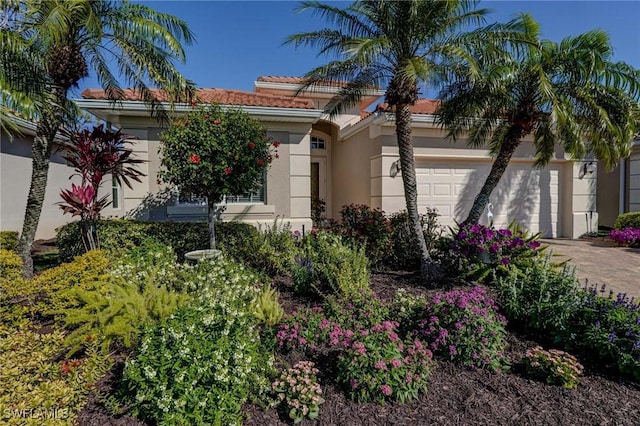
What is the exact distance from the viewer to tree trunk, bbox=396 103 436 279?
6.50 m

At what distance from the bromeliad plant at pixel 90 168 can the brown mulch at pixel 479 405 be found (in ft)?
14.5

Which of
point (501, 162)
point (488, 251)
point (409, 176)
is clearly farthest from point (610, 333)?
point (501, 162)

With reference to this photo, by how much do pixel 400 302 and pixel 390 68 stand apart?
15.9 ft

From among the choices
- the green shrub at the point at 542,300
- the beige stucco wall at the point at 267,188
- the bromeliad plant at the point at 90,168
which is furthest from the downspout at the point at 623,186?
the bromeliad plant at the point at 90,168

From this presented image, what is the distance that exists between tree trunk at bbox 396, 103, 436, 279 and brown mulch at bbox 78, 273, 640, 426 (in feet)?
9.83

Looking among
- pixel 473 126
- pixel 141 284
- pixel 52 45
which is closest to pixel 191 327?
pixel 141 284

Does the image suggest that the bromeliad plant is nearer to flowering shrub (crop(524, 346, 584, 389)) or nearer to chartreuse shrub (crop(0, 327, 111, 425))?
chartreuse shrub (crop(0, 327, 111, 425))

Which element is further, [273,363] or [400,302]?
[400,302]

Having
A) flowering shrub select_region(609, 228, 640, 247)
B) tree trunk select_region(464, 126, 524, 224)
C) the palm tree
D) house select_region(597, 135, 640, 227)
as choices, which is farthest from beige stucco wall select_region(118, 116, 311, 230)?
house select_region(597, 135, 640, 227)

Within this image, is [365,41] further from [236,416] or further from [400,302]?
[236,416]

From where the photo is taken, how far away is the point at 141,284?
4.91 meters

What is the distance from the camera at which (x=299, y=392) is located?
9.70ft

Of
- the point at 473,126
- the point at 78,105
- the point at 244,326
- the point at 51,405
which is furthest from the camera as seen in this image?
the point at 473,126

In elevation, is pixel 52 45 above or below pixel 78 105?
above
